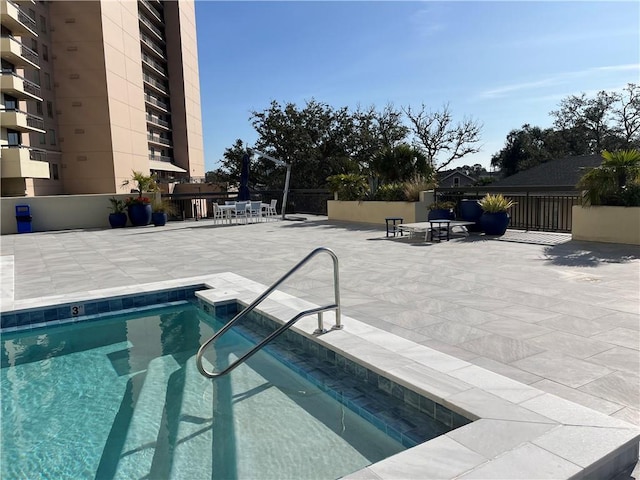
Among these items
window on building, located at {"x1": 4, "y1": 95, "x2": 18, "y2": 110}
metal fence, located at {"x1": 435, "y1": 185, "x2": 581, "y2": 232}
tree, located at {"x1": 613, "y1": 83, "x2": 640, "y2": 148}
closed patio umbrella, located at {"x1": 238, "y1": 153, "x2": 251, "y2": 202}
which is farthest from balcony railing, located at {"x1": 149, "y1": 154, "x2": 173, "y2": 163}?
tree, located at {"x1": 613, "y1": 83, "x2": 640, "y2": 148}

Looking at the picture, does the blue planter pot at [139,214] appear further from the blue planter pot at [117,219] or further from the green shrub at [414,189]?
the green shrub at [414,189]

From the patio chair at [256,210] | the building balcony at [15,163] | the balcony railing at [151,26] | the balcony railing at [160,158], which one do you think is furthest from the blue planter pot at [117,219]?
the balcony railing at [151,26]

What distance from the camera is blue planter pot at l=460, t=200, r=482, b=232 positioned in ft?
38.4

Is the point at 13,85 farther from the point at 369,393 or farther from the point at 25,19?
the point at 369,393

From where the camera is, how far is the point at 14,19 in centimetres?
2720

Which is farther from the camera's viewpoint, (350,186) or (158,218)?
(158,218)

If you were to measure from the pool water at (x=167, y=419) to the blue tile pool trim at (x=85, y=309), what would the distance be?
1.69ft

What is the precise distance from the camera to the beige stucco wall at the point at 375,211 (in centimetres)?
1341

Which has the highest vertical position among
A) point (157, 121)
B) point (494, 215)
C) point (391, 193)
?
point (157, 121)

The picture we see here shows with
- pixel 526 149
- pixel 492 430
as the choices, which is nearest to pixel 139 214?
pixel 492 430

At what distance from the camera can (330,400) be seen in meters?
3.41

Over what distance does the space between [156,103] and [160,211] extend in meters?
36.1

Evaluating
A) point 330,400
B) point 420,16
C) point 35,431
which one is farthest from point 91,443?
point 420,16

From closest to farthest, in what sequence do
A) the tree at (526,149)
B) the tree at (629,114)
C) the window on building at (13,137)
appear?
the window on building at (13,137), the tree at (629,114), the tree at (526,149)
